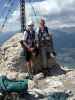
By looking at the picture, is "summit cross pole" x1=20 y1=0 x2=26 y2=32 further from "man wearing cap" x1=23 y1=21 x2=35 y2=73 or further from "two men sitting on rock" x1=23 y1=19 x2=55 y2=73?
"man wearing cap" x1=23 y1=21 x2=35 y2=73

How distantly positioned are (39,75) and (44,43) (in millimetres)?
1688

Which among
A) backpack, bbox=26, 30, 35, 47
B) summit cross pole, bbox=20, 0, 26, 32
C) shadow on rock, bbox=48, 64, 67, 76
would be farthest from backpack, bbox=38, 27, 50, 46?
summit cross pole, bbox=20, 0, 26, 32

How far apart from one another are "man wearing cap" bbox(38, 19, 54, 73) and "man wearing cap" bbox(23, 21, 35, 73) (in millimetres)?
560

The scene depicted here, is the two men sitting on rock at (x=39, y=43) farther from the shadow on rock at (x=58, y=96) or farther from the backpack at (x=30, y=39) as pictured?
the shadow on rock at (x=58, y=96)

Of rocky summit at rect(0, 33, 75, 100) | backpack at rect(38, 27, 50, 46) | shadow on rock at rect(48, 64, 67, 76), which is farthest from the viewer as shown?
shadow on rock at rect(48, 64, 67, 76)

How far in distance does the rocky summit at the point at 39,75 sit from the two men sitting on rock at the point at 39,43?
1.28ft

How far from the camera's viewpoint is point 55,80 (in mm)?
21297

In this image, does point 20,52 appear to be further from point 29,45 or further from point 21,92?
point 21,92

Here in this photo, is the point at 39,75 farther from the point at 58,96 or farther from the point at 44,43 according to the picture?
the point at 58,96

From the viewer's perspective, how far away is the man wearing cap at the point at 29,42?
70.8ft

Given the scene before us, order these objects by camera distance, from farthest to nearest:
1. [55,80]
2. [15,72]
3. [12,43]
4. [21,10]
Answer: [21,10] < [12,43] < [15,72] < [55,80]

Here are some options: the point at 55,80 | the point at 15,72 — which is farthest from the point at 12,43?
the point at 55,80

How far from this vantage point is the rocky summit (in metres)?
18.4

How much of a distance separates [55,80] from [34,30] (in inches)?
101
